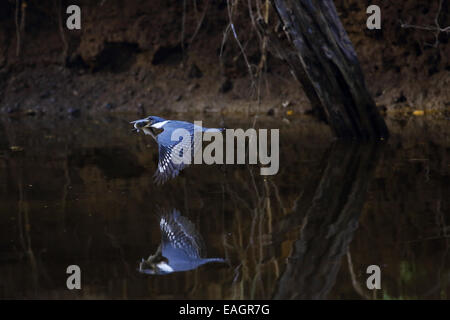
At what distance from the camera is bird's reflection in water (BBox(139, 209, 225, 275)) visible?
9.72 feet

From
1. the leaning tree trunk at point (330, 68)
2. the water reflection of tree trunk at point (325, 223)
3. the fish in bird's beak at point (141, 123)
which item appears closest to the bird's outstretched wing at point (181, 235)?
the water reflection of tree trunk at point (325, 223)

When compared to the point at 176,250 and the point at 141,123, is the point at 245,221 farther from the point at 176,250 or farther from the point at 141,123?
the point at 141,123

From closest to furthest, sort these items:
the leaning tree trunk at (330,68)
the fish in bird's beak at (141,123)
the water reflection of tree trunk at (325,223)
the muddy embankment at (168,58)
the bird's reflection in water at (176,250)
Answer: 1. the water reflection of tree trunk at (325,223)
2. the bird's reflection in water at (176,250)
3. the fish in bird's beak at (141,123)
4. the leaning tree trunk at (330,68)
5. the muddy embankment at (168,58)

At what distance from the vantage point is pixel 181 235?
3.44 m

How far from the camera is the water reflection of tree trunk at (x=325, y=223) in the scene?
273 centimetres

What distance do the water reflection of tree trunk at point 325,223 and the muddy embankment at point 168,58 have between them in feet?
12.2

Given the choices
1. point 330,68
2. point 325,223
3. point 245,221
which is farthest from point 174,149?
point 330,68

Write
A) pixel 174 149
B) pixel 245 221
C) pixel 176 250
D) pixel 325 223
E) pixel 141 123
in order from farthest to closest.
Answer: pixel 141 123 < pixel 174 149 < pixel 245 221 < pixel 325 223 < pixel 176 250

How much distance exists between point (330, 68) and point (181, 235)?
2874mm

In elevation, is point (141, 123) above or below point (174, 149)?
above

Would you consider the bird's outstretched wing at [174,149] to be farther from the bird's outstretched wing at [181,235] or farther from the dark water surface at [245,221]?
the bird's outstretched wing at [181,235]

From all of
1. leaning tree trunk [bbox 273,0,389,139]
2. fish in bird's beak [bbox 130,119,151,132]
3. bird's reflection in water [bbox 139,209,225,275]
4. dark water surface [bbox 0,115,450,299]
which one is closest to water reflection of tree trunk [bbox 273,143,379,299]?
dark water surface [bbox 0,115,450,299]

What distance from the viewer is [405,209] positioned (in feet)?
12.2
